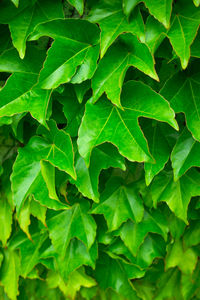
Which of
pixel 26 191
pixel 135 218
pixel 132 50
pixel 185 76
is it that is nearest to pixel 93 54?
pixel 132 50

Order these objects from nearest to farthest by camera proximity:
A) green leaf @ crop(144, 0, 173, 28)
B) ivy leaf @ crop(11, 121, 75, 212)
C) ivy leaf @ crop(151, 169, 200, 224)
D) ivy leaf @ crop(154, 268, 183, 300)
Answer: green leaf @ crop(144, 0, 173, 28) < ivy leaf @ crop(11, 121, 75, 212) < ivy leaf @ crop(151, 169, 200, 224) < ivy leaf @ crop(154, 268, 183, 300)

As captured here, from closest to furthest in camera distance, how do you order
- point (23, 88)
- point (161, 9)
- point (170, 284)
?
point (161, 9)
point (23, 88)
point (170, 284)

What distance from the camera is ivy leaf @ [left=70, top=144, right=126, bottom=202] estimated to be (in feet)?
2.68

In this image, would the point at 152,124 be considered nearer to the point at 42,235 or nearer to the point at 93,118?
the point at 93,118

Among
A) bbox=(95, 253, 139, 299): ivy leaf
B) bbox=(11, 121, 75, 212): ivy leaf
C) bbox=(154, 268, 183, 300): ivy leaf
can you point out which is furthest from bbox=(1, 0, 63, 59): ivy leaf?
bbox=(154, 268, 183, 300): ivy leaf

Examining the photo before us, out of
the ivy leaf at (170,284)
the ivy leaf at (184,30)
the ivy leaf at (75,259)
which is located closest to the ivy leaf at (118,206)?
the ivy leaf at (75,259)

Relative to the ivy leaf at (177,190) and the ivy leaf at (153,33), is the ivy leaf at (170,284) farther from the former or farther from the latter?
the ivy leaf at (153,33)

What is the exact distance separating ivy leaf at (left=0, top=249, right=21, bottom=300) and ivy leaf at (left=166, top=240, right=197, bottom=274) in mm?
510

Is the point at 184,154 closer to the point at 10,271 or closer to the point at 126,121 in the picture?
the point at 126,121

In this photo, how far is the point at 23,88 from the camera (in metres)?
0.78

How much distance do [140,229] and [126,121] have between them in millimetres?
407

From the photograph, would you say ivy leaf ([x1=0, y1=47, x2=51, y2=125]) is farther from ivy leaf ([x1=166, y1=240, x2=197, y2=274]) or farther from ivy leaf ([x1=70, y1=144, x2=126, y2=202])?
ivy leaf ([x1=166, y1=240, x2=197, y2=274])

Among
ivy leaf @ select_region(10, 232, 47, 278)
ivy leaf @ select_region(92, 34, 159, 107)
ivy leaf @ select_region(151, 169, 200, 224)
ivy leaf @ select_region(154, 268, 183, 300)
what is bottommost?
ivy leaf @ select_region(154, 268, 183, 300)

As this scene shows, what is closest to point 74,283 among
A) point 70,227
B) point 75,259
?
point 75,259
